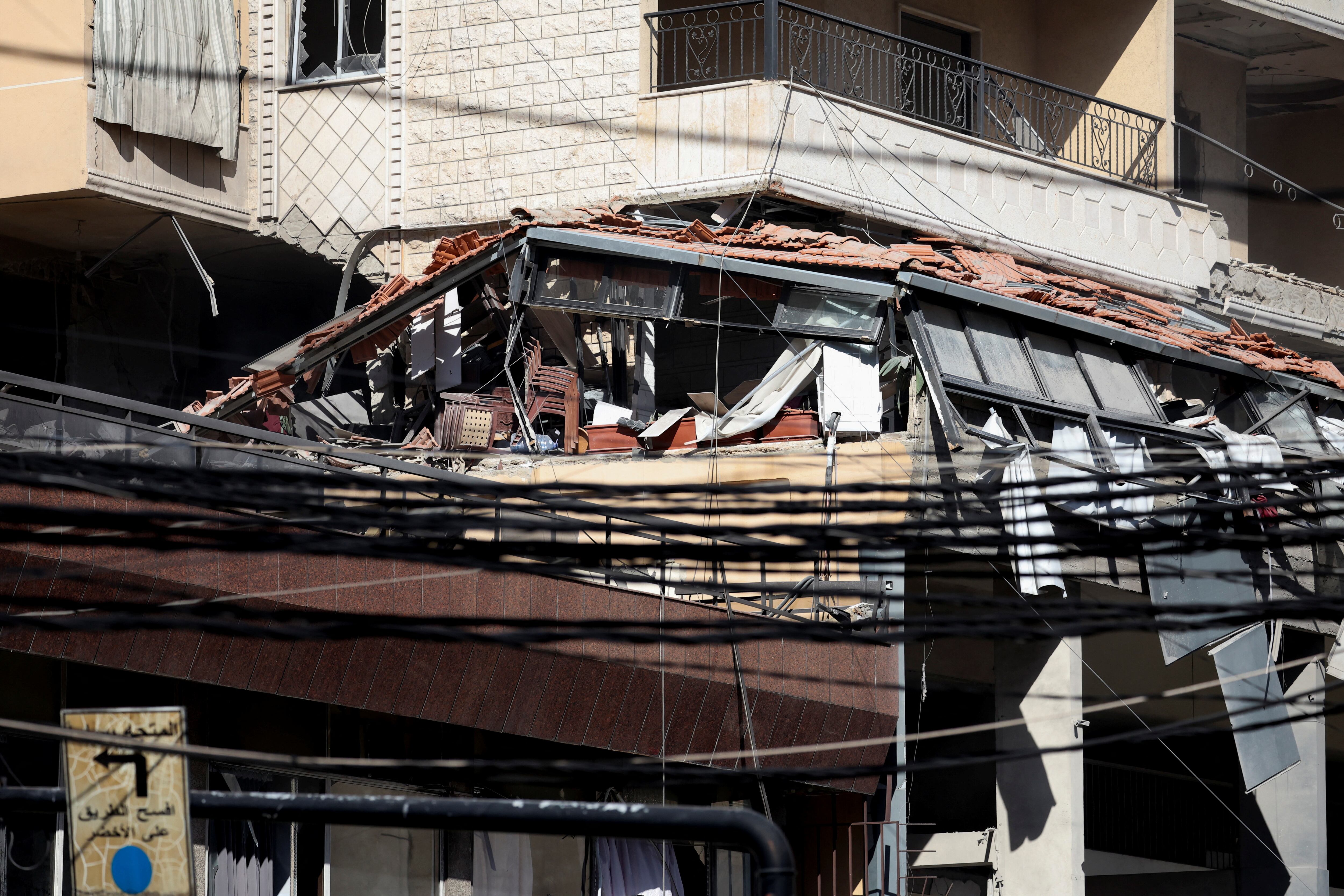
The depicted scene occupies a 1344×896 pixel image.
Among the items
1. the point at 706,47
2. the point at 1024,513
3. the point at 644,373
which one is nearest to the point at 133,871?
the point at 1024,513

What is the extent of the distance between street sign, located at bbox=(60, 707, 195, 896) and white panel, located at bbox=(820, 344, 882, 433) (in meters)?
12.1

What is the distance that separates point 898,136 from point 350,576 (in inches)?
403

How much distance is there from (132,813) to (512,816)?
1164mm

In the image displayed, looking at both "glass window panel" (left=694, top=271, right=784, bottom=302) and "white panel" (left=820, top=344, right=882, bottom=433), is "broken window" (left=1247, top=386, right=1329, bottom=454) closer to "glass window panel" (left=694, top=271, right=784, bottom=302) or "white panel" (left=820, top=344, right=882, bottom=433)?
"white panel" (left=820, top=344, right=882, bottom=433)

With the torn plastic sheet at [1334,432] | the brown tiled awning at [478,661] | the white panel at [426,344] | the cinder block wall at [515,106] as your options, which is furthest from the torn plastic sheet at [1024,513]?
the white panel at [426,344]

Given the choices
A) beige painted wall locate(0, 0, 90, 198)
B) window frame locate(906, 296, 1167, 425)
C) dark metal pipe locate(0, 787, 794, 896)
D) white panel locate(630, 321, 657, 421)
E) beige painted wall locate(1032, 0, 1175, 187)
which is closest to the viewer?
dark metal pipe locate(0, 787, 794, 896)

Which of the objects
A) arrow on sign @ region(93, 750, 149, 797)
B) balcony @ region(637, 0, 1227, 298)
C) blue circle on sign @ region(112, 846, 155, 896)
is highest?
balcony @ region(637, 0, 1227, 298)

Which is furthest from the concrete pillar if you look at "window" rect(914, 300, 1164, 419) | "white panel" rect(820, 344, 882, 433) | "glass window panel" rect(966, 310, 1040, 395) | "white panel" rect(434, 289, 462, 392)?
"white panel" rect(434, 289, 462, 392)

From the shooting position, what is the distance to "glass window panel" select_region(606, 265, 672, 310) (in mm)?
17391

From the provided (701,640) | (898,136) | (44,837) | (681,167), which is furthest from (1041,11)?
(701,640)

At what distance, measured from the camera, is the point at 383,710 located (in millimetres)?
12930

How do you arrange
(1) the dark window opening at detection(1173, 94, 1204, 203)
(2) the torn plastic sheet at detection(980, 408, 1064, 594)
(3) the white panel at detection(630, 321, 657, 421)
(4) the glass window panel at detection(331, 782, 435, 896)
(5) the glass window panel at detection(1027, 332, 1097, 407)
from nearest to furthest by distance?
(4) the glass window panel at detection(331, 782, 435, 896) → (2) the torn plastic sheet at detection(980, 408, 1064, 594) → (5) the glass window panel at detection(1027, 332, 1097, 407) → (3) the white panel at detection(630, 321, 657, 421) → (1) the dark window opening at detection(1173, 94, 1204, 203)

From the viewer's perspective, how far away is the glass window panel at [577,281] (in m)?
17.6

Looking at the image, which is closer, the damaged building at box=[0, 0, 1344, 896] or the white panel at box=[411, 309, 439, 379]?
the damaged building at box=[0, 0, 1344, 896]
